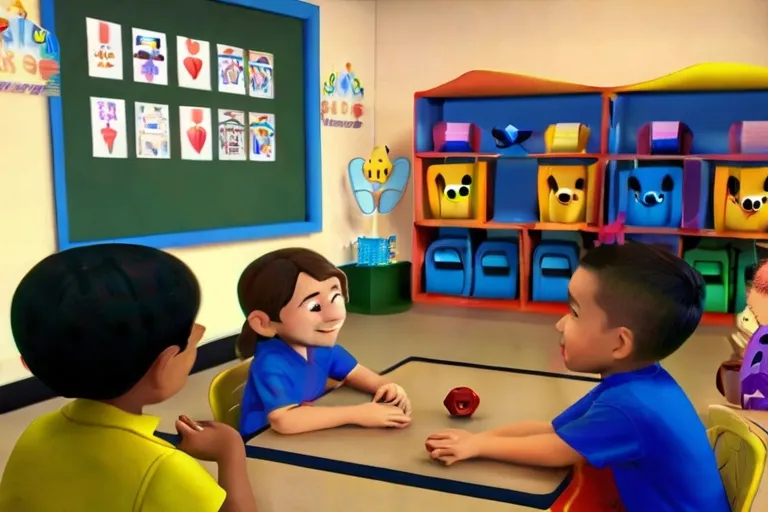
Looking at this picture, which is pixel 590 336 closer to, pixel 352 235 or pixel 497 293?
pixel 497 293

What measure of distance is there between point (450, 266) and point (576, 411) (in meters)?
2.83

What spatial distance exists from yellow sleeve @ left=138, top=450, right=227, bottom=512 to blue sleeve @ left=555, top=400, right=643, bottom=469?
1.96ft

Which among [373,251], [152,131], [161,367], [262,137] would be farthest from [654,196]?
[161,367]

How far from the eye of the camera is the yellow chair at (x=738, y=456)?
1.16m

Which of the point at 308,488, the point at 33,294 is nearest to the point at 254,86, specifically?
the point at 308,488

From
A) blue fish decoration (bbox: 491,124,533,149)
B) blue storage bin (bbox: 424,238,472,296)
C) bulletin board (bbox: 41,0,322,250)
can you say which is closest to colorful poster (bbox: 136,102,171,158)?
bulletin board (bbox: 41,0,322,250)

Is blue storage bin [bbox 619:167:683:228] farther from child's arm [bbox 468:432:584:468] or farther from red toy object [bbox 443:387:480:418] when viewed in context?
child's arm [bbox 468:432:584:468]

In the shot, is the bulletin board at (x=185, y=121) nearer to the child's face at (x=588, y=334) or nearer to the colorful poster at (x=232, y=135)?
the colorful poster at (x=232, y=135)

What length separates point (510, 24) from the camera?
4.21 metres

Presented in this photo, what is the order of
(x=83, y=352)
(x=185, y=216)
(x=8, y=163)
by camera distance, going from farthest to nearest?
(x=185, y=216) → (x=8, y=163) → (x=83, y=352)

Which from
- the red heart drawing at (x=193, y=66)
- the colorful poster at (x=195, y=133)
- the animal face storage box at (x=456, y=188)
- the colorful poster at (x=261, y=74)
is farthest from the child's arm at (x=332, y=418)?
the animal face storage box at (x=456, y=188)

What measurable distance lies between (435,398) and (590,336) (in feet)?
1.83

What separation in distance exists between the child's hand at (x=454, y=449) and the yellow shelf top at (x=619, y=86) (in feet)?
9.01

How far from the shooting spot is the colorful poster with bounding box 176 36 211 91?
10.3ft
